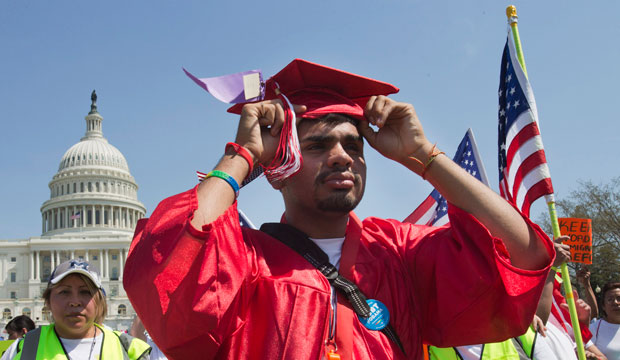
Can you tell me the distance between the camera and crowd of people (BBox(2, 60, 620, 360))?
184cm

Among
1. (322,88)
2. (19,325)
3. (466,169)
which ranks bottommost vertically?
(19,325)

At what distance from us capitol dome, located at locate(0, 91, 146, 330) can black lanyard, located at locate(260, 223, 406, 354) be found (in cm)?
6548

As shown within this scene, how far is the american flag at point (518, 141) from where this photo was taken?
12.6 ft

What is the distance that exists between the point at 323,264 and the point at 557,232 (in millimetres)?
2181

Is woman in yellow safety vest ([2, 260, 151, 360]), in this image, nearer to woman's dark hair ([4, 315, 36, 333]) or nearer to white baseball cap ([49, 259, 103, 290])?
white baseball cap ([49, 259, 103, 290])

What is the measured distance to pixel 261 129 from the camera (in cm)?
222

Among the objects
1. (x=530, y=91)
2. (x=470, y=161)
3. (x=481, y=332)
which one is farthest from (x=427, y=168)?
(x=470, y=161)

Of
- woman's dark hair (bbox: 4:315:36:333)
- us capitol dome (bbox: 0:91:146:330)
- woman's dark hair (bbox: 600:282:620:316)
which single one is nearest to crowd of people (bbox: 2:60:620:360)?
woman's dark hair (bbox: 600:282:620:316)

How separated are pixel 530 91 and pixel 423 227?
1969 millimetres

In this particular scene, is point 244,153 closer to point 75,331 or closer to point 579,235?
point 75,331

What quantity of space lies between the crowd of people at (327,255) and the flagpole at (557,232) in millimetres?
1480

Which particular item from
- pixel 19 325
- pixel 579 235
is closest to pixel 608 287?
pixel 579 235

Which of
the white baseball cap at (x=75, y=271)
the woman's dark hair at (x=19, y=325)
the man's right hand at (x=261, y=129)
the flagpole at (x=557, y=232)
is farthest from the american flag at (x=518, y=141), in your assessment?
the woman's dark hair at (x=19, y=325)

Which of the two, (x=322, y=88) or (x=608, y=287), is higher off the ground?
(x=322, y=88)
